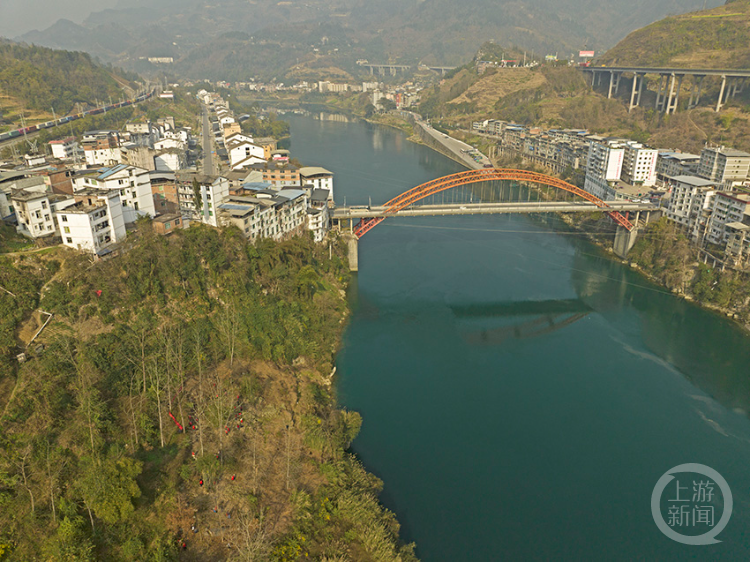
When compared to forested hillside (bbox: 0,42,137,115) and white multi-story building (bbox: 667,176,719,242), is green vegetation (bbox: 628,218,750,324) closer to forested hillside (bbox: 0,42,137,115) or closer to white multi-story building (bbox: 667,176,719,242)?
white multi-story building (bbox: 667,176,719,242)

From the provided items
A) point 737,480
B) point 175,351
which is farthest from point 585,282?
point 175,351

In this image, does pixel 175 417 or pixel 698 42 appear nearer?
pixel 175 417

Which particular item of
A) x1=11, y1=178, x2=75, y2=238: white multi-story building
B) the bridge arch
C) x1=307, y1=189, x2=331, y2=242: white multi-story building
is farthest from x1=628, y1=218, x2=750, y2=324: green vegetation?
x1=11, y1=178, x2=75, y2=238: white multi-story building

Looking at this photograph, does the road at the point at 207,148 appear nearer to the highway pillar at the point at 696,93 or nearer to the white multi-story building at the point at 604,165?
the white multi-story building at the point at 604,165

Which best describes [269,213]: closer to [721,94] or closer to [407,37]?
[721,94]

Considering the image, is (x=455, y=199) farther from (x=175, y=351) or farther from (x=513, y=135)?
(x=175, y=351)

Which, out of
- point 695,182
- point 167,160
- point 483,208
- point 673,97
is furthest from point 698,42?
point 167,160
